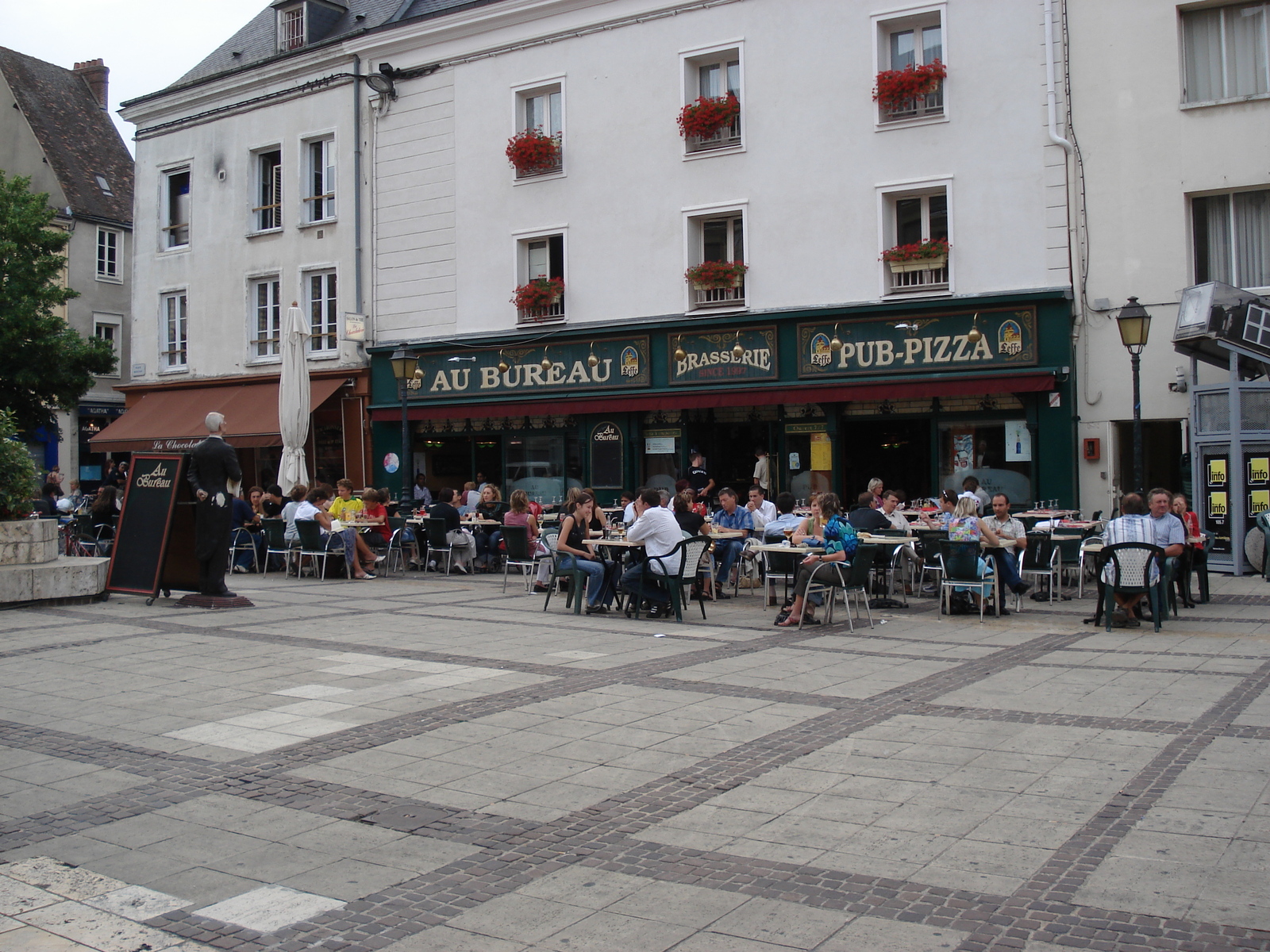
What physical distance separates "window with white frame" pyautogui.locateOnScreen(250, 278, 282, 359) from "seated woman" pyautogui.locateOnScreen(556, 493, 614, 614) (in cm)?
1515

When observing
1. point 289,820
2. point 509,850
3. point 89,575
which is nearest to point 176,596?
point 89,575

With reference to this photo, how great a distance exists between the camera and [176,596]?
13594 millimetres

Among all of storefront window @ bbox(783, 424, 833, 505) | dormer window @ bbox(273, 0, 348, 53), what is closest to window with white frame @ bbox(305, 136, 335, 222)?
dormer window @ bbox(273, 0, 348, 53)

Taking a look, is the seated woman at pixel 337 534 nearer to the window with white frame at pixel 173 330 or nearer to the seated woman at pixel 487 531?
the seated woman at pixel 487 531

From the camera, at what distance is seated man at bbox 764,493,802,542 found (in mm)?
13578

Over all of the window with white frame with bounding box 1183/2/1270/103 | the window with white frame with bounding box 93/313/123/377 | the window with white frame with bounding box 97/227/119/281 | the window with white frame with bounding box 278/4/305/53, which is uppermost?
the window with white frame with bounding box 278/4/305/53

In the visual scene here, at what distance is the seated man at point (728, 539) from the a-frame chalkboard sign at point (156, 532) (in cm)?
617

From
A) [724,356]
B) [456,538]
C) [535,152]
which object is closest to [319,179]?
[535,152]

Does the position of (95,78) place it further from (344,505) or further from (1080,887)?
(1080,887)

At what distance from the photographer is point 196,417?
84.6 ft

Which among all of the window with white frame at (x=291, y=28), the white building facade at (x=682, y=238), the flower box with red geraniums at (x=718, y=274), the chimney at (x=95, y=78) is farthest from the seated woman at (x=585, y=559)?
the chimney at (x=95, y=78)

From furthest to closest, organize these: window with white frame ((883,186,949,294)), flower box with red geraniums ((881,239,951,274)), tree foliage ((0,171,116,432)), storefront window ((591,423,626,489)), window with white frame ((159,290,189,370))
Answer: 1. tree foliage ((0,171,116,432))
2. window with white frame ((159,290,189,370))
3. storefront window ((591,423,626,489))
4. window with white frame ((883,186,949,294))
5. flower box with red geraniums ((881,239,951,274))

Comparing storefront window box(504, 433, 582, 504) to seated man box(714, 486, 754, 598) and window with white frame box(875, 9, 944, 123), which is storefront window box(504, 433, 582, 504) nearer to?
seated man box(714, 486, 754, 598)

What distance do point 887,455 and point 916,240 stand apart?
11.5 ft
